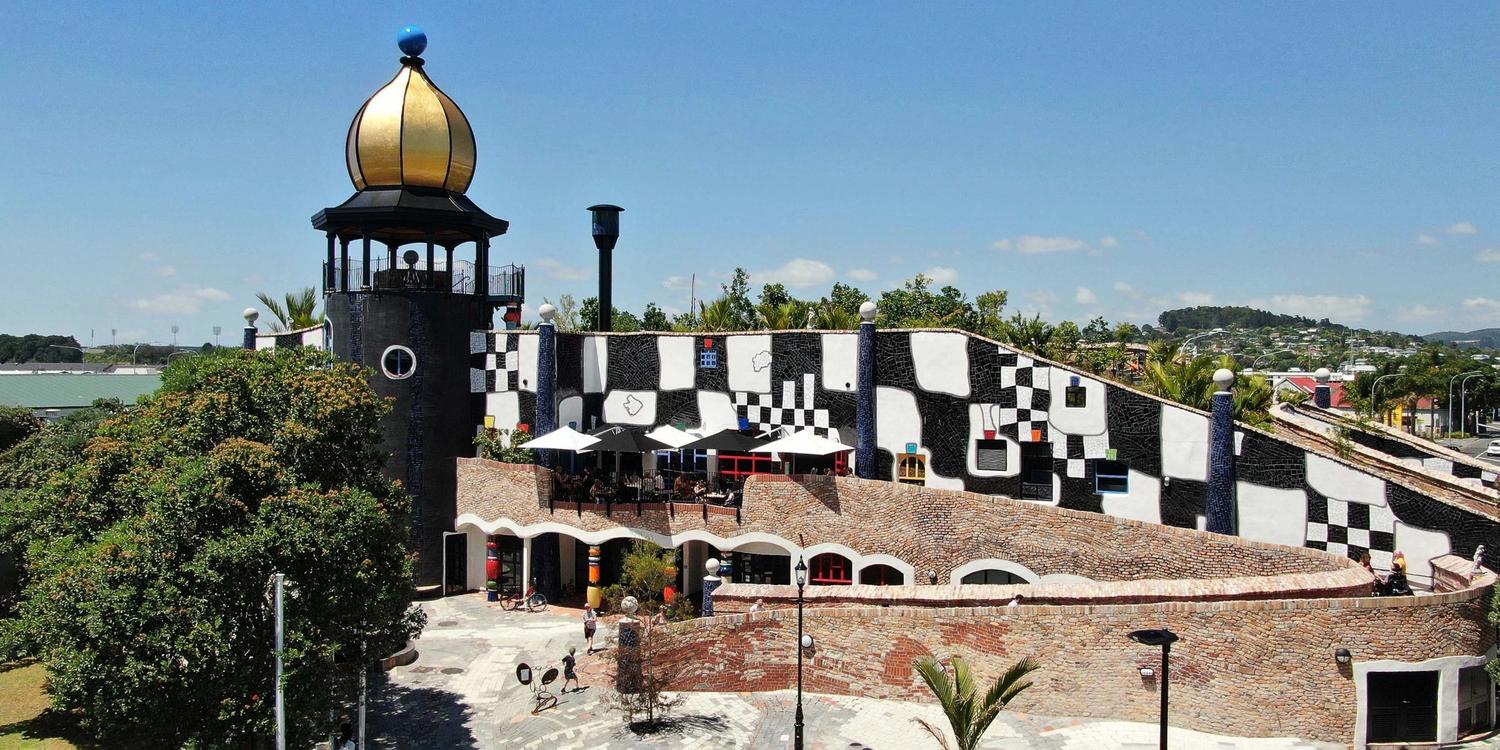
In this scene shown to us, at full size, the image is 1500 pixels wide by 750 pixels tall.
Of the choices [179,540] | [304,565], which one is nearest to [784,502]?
[304,565]

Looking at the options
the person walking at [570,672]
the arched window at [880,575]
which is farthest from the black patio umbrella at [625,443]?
the person walking at [570,672]

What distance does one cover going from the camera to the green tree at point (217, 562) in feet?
45.8

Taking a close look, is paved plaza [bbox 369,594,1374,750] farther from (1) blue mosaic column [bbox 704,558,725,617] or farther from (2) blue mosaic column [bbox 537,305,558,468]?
(2) blue mosaic column [bbox 537,305,558,468]

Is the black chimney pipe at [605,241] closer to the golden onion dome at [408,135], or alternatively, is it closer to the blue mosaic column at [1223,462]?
the golden onion dome at [408,135]

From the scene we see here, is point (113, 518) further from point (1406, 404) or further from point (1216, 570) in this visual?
point (1406, 404)

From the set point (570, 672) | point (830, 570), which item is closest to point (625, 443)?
point (830, 570)

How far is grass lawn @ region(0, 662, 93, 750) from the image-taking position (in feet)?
64.0

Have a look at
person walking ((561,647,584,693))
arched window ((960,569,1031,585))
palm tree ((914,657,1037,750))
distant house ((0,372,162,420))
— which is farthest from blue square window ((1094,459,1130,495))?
distant house ((0,372,162,420))

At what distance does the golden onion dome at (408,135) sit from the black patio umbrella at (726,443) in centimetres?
1094

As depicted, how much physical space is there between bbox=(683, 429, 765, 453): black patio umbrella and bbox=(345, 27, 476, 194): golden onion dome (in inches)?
431

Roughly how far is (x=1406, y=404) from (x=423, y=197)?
80781 millimetres

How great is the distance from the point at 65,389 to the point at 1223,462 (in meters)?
71.5

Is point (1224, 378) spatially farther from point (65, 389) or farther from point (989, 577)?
point (65, 389)

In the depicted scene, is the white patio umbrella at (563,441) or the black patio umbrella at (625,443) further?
the white patio umbrella at (563,441)
